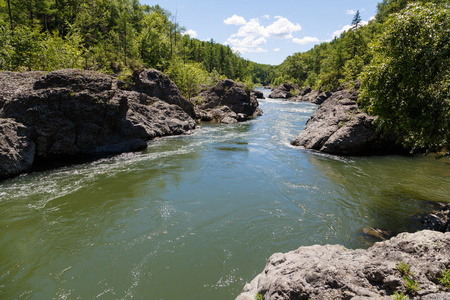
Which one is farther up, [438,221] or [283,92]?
[283,92]

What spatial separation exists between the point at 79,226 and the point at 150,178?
484 cm

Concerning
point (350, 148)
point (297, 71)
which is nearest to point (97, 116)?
point (350, 148)

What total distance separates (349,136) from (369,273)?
1596 cm

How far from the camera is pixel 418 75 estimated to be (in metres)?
8.42

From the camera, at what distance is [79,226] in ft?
27.6

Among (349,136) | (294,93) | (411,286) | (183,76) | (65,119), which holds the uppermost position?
(294,93)

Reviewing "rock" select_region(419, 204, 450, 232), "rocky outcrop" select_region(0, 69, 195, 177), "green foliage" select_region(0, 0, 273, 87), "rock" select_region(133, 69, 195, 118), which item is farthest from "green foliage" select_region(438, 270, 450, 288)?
"green foliage" select_region(0, 0, 273, 87)

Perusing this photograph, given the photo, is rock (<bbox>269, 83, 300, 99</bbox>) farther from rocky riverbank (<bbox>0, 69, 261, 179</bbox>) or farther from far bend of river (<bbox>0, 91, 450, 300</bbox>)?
far bend of river (<bbox>0, 91, 450, 300</bbox>)

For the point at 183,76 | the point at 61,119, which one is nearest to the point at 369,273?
the point at 61,119

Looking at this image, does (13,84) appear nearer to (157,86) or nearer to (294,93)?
(157,86)

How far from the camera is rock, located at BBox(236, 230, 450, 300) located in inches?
128

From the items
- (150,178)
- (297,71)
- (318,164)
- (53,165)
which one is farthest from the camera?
(297,71)

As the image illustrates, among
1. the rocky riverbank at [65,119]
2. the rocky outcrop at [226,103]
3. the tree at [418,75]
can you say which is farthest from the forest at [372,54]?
the rocky riverbank at [65,119]

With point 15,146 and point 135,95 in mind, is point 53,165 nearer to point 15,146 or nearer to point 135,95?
point 15,146
